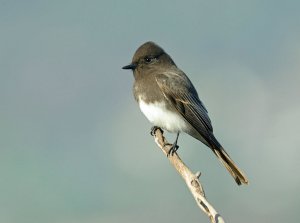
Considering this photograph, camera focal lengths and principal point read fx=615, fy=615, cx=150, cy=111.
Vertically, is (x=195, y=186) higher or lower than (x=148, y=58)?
lower

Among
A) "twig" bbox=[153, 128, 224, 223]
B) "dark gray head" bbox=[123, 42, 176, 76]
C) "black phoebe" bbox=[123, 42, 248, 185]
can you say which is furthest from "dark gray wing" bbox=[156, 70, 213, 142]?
"twig" bbox=[153, 128, 224, 223]

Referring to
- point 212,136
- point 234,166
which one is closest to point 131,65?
point 212,136

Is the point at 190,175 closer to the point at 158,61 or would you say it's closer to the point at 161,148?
the point at 161,148

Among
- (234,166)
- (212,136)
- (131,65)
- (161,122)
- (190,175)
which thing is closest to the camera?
(190,175)

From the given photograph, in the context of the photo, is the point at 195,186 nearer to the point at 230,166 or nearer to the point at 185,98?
the point at 230,166

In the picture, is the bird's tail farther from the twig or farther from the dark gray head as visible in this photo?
the dark gray head

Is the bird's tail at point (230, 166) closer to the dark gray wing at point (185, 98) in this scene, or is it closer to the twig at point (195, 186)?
the dark gray wing at point (185, 98)

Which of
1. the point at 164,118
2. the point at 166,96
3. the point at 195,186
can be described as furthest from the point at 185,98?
the point at 195,186
